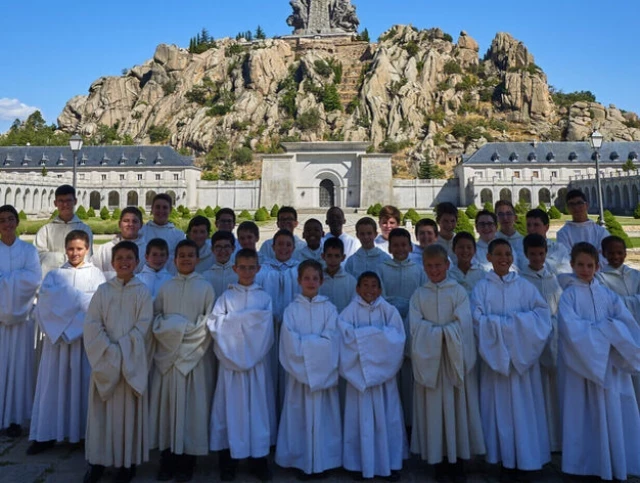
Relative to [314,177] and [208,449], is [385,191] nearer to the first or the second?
[314,177]

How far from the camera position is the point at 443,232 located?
5777 mm

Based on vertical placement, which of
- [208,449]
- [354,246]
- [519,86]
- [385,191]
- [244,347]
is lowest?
[208,449]

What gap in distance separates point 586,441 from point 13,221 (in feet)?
19.3

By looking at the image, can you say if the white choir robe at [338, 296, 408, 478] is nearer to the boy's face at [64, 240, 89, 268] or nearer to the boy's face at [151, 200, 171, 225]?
the boy's face at [64, 240, 89, 268]

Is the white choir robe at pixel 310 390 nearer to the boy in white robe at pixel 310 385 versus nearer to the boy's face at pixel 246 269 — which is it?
the boy in white robe at pixel 310 385

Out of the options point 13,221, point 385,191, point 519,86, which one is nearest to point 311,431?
point 13,221

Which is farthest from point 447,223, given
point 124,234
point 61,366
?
point 61,366

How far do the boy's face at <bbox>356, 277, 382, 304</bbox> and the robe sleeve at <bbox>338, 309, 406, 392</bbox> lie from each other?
0.86ft

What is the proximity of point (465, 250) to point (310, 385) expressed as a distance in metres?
2.12

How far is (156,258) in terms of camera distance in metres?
4.59

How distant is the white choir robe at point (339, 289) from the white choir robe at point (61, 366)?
233 centimetres

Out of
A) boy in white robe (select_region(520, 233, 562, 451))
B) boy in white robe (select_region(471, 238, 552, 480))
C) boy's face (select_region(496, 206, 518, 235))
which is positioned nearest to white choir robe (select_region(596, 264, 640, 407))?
boy in white robe (select_region(520, 233, 562, 451))

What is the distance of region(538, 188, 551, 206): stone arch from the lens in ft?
161

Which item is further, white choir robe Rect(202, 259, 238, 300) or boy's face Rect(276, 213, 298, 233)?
boy's face Rect(276, 213, 298, 233)
